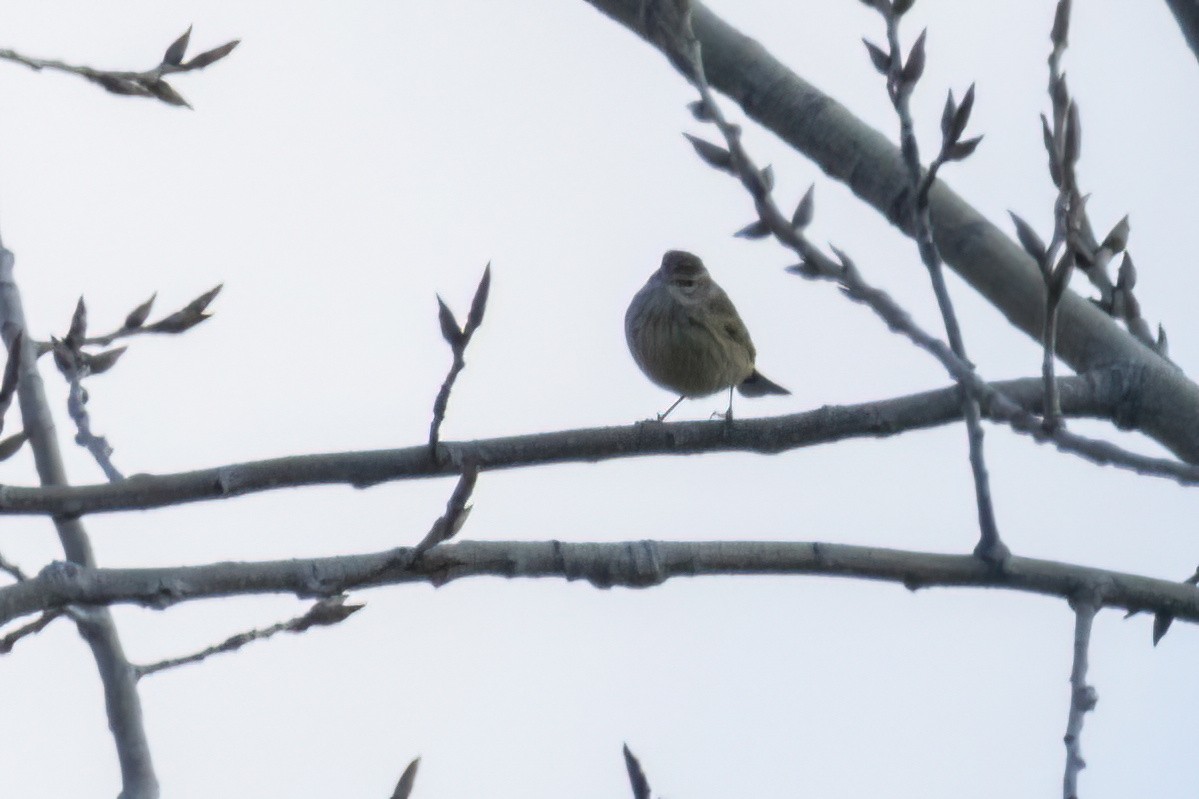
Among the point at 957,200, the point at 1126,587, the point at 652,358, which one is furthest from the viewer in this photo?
the point at 652,358

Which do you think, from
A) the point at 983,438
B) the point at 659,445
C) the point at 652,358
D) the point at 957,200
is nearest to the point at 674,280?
the point at 652,358

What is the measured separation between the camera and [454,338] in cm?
323

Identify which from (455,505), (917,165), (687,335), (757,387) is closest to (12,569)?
(455,505)

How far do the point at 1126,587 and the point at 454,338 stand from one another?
170 centimetres

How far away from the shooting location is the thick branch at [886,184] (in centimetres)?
454

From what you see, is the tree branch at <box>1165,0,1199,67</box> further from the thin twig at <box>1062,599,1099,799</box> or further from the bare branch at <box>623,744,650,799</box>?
the bare branch at <box>623,744,650,799</box>

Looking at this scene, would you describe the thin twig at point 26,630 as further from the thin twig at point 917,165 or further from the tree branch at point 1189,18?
the tree branch at point 1189,18

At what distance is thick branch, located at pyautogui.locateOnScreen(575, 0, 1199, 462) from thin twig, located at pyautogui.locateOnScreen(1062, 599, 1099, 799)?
46.7 inches

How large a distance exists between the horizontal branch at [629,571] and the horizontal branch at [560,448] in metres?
0.31

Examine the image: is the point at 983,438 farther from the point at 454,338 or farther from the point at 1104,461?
the point at 454,338

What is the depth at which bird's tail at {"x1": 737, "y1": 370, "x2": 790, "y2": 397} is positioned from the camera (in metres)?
9.08

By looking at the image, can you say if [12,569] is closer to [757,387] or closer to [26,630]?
[26,630]

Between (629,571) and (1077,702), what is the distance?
1.03 m

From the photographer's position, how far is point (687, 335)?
8.23m
